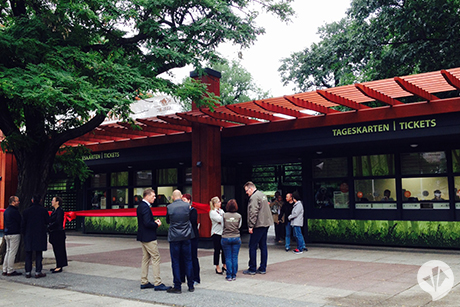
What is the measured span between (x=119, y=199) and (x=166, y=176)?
2929 millimetres

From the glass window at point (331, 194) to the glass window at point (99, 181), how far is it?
10.2 meters

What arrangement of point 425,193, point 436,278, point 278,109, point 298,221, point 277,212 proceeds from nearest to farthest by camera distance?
point 436,278 < point 278,109 < point 298,221 < point 425,193 < point 277,212

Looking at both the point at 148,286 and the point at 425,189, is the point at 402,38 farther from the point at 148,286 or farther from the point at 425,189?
the point at 148,286

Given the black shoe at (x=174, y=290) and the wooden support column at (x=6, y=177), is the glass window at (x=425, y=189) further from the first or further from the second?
the wooden support column at (x=6, y=177)

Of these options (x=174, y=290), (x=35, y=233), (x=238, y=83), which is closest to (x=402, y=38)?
(x=174, y=290)

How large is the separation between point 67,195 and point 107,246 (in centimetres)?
799

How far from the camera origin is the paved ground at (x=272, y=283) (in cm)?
684

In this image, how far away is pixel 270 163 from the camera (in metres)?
17.8

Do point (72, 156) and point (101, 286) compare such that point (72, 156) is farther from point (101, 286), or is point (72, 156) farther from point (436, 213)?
point (436, 213)

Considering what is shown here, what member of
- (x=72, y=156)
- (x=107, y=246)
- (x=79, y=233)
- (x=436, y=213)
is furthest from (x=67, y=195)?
(x=436, y=213)

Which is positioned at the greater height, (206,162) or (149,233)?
(206,162)

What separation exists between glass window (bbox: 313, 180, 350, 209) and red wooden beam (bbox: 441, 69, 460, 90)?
17.3ft

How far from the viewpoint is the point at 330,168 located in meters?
14.2

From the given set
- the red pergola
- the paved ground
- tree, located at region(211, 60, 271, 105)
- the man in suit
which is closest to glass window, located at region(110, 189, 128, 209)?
the red pergola
